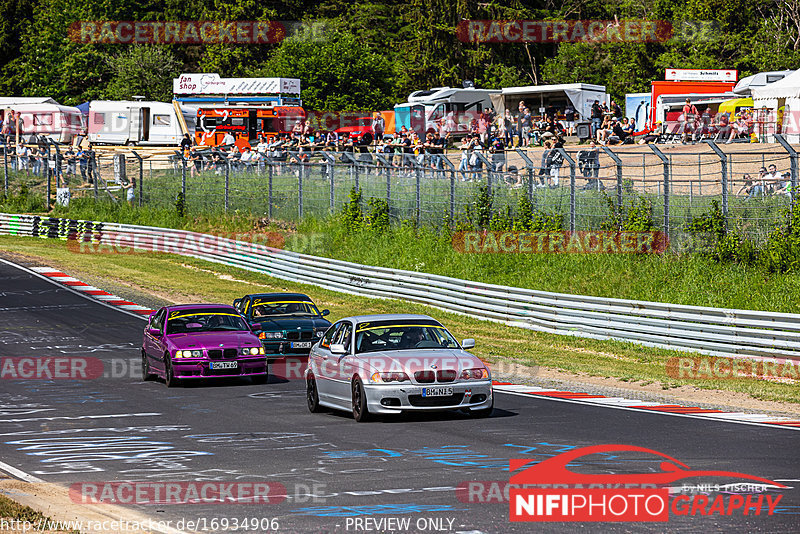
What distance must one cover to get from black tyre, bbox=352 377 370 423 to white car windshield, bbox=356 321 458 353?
61 cm

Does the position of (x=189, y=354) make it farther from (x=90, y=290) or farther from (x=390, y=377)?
(x=90, y=290)

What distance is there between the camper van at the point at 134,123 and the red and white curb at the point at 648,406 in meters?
40.4

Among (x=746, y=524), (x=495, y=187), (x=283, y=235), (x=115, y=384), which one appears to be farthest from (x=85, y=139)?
(x=746, y=524)

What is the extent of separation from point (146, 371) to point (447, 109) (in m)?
31.7

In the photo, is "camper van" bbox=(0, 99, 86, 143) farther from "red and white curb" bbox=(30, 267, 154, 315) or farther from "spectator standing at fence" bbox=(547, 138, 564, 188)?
"spectator standing at fence" bbox=(547, 138, 564, 188)

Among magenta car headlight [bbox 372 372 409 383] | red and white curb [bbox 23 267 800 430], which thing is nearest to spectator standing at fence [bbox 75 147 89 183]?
red and white curb [bbox 23 267 800 430]

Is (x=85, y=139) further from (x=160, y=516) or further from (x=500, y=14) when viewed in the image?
(x=160, y=516)

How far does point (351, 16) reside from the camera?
79375 mm

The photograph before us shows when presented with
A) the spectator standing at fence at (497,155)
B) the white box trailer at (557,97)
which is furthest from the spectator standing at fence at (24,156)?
the spectator standing at fence at (497,155)

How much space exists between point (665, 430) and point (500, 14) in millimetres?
60214

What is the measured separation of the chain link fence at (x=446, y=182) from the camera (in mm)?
24312

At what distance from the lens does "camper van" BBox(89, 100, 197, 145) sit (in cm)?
5609

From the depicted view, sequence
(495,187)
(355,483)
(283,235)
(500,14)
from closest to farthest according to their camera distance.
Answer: (355,483), (495,187), (283,235), (500,14)

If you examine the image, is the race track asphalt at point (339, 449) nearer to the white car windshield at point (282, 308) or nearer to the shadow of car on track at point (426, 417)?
the shadow of car on track at point (426, 417)
